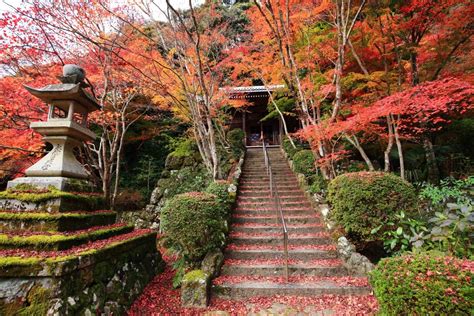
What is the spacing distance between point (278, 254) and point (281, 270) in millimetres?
562

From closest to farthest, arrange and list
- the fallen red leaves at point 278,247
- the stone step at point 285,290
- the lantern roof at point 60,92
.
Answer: the stone step at point 285,290
the lantern roof at point 60,92
the fallen red leaves at point 278,247

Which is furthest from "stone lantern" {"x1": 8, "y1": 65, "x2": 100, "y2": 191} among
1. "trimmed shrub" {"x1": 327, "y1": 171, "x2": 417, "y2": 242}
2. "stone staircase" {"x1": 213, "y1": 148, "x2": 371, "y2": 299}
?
"trimmed shrub" {"x1": 327, "y1": 171, "x2": 417, "y2": 242}

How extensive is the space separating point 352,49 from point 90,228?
8.68 meters

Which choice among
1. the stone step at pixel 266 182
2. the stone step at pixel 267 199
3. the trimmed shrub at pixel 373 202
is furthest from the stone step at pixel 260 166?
the trimmed shrub at pixel 373 202

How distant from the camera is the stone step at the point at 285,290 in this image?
3.97m

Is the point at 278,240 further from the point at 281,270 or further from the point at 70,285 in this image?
the point at 70,285

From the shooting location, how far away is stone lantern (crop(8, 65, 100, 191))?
3.98 meters

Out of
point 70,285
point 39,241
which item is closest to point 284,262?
point 70,285

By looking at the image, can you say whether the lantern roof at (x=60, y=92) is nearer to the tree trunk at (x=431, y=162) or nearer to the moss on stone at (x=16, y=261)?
the moss on stone at (x=16, y=261)

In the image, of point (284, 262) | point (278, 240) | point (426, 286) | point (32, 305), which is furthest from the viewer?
point (278, 240)

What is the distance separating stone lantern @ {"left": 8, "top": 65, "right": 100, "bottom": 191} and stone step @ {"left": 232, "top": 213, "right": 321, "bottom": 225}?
3.98 m

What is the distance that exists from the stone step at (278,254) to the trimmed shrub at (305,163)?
4.05m

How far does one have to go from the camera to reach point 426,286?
231 cm

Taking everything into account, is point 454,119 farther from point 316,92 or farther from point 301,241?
point 301,241
